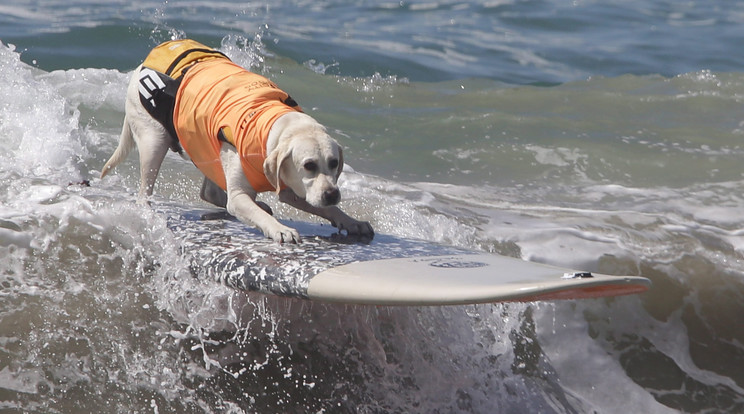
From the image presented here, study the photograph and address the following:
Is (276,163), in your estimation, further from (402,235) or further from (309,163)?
(402,235)

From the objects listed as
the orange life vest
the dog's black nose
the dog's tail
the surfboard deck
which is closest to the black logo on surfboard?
the surfboard deck

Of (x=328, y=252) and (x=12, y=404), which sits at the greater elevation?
(x=328, y=252)

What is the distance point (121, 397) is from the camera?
3998 mm

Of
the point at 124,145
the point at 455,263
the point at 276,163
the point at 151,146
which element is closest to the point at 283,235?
the point at 276,163

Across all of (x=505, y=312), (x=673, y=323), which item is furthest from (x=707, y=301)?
(x=505, y=312)

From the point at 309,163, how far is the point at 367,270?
0.59 metres

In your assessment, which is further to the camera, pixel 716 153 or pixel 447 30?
pixel 447 30

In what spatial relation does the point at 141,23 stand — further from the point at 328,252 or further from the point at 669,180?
the point at 328,252

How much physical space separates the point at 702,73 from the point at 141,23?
6934 mm

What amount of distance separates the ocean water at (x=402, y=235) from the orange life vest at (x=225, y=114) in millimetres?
476

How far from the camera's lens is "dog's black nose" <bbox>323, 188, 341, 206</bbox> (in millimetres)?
3905

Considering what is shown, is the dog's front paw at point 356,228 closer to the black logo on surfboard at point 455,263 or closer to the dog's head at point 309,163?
the dog's head at point 309,163

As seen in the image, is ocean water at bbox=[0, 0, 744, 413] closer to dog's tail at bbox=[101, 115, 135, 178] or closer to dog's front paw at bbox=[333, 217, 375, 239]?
dog's tail at bbox=[101, 115, 135, 178]

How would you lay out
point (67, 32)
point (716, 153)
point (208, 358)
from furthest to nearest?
1. point (67, 32)
2. point (716, 153)
3. point (208, 358)
